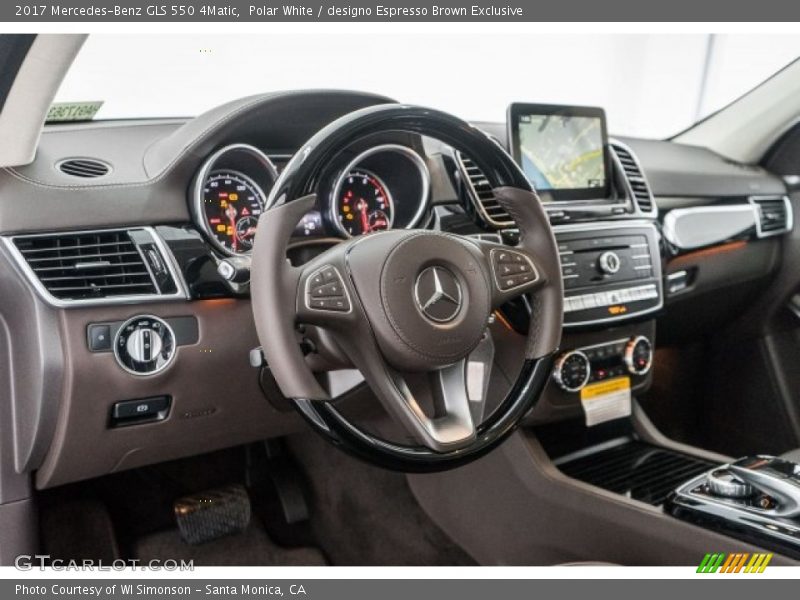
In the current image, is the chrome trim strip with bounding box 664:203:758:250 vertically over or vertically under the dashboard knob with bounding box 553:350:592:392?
over

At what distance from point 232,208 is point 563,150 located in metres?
0.77

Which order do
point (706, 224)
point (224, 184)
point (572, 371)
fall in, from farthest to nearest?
point (706, 224), point (572, 371), point (224, 184)

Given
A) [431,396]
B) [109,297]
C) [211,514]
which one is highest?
[109,297]

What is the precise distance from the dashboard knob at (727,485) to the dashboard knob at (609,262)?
51 centimetres

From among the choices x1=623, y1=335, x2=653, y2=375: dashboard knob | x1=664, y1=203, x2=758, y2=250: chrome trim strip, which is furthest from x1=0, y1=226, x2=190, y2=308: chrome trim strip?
x1=664, y1=203, x2=758, y2=250: chrome trim strip

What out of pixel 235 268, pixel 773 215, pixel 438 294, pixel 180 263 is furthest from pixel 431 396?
pixel 773 215

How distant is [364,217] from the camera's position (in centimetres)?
140

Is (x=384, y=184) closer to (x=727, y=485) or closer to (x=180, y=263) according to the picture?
(x=180, y=263)

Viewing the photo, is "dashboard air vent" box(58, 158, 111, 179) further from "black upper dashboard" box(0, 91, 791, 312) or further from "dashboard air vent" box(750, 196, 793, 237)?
"dashboard air vent" box(750, 196, 793, 237)

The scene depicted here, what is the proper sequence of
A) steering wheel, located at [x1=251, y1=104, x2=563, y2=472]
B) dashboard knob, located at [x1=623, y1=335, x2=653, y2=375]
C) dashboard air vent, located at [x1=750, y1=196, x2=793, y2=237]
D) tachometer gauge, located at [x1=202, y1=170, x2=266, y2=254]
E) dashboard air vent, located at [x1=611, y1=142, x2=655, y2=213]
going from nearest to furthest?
steering wheel, located at [x1=251, y1=104, x2=563, y2=472] → tachometer gauge, located at [x1=202, y1=170, x2=266, y2=254] → dashboard knob, located at [x1=623, y1=335, x2=653, y2=375] → dashboard air vent, located at [x1=611, y1=142, x2=655, y2=213] → dashboard air vent, located at [x1=750, y1=196, x2=793, y2=237]

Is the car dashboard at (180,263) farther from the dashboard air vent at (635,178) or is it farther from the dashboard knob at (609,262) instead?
the dashboard air vent at (635,178)

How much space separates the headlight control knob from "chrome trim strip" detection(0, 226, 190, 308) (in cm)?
4

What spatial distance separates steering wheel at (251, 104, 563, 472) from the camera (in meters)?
0.98

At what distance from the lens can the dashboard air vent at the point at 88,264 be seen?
1.17 metres
